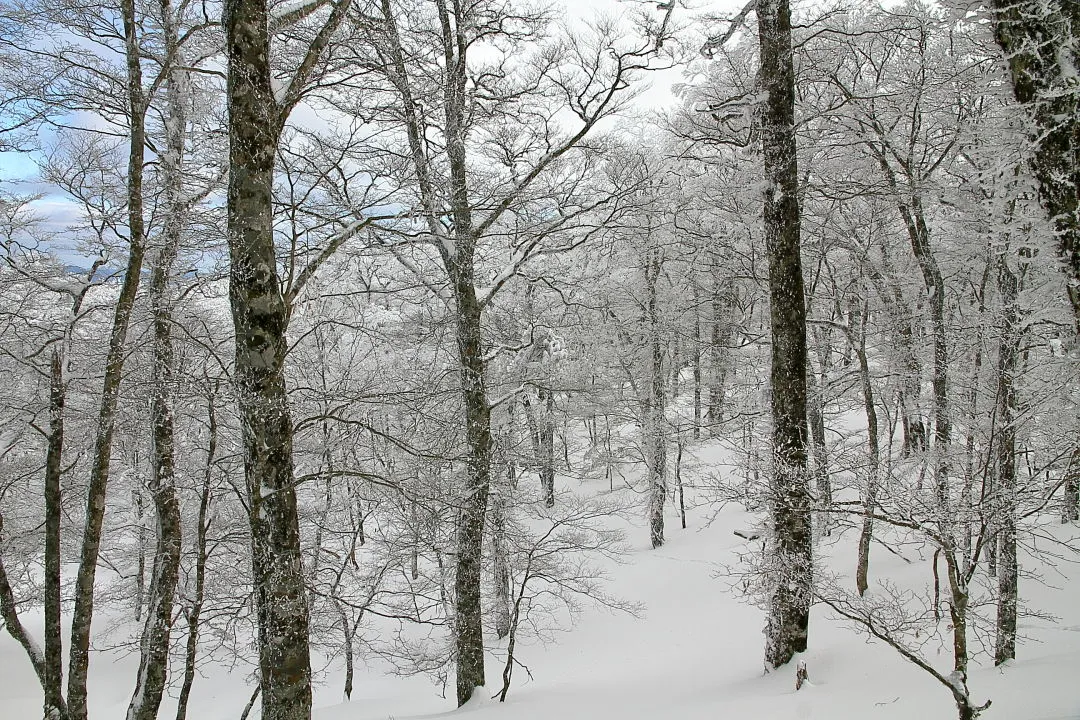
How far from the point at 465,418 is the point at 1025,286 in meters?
7.51

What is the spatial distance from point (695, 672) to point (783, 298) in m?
5.16

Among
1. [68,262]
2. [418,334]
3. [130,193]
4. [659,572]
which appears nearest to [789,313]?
[418,334]

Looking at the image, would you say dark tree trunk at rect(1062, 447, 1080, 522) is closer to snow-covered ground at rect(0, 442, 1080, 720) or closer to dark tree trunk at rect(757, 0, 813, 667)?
snow-covered ground at rect(0, 442, 1080, 720)

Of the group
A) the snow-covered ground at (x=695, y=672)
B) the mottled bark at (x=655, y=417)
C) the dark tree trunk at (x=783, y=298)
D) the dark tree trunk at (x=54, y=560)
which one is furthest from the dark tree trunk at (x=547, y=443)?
the dark tree trunk at (x=54, y=560)

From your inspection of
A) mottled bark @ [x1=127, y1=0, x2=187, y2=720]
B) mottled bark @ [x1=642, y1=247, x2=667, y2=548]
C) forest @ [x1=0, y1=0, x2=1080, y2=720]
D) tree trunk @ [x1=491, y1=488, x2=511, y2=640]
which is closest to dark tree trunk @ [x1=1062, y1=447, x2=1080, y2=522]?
forest @ [x1=0, y1=0, x2=1080, y2=720]

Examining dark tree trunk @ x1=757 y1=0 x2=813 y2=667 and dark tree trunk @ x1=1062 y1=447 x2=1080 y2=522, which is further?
dark tree trunk @ x1=757 y1=0 x2=813 y2=667

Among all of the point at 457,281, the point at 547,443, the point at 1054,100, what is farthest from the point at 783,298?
the point at 547,443

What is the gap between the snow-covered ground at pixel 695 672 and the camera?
16.8 ft

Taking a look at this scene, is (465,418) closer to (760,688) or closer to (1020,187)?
(760,688)

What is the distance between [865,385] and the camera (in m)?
9.88

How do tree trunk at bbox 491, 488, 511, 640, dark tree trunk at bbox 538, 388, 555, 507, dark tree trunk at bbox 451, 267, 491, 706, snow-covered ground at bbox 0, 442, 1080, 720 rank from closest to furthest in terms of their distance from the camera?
snow-covered ground at bbox 0, 442, 1080, 720
dark tree trunk at bbox 451, 267, 491, 706
tree trunk at bbox 491, 488, 511, 640
dark tree trunk at bbox 538, 388, 555, 507

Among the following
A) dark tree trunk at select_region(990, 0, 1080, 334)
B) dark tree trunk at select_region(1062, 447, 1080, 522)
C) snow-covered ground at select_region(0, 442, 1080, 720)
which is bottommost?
snow-covered ground at select_region(0, 442, 1080, 720)

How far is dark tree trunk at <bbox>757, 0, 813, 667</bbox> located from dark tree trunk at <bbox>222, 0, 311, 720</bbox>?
4566 millimetres

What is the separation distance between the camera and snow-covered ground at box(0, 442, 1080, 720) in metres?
5.13
